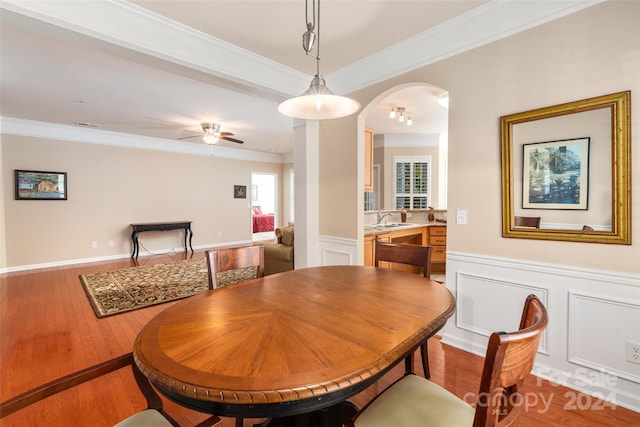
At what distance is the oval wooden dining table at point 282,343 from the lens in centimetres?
79

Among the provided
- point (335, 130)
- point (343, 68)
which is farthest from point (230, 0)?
point (335, 130)

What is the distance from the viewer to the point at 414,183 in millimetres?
6160

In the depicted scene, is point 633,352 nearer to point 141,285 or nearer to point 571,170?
point 571,170

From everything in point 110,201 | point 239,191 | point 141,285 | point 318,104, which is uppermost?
point 318,104

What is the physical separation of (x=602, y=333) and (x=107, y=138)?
755 centimetres

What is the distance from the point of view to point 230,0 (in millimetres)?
2002

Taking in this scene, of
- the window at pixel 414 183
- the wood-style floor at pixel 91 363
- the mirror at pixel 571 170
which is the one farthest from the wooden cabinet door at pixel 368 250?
the window at pixel 414 183

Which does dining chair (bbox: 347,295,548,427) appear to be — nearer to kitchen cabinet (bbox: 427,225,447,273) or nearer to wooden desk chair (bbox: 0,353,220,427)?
wooden desk chair (bbox: 0,353,220,427)

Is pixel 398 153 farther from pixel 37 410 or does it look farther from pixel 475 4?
pixel 37 410

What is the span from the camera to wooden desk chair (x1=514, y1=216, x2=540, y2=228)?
6.48 feet

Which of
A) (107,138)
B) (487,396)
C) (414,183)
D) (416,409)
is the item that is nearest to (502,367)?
(487,396)

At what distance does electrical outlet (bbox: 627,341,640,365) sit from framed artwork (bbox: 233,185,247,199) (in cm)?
753

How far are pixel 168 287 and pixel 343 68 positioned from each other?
362cm

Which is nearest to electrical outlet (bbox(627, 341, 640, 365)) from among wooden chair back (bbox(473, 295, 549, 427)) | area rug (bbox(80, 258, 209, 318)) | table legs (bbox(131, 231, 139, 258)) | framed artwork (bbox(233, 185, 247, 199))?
wooden chair back (bbox(473, 295, 549, 427))
